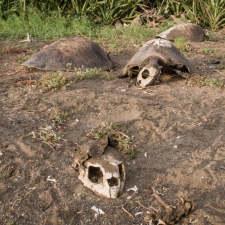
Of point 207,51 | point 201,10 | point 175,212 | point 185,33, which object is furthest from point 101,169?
point 201,10

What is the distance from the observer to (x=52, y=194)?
2756mm

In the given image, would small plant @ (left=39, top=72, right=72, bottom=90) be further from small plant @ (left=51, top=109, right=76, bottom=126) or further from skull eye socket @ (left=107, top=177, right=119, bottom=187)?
skull eye socket @ (left=107, top=177, right=119, bottom=187)

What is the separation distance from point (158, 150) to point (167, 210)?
2.84 ft

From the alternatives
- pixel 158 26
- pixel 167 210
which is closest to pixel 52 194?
pixel 167 210

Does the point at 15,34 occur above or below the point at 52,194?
below

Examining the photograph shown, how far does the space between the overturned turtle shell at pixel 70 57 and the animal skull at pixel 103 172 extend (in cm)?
239

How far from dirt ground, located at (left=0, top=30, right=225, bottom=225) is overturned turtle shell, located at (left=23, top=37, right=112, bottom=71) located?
0.17 m

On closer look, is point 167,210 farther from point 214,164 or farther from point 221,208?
point 214,164

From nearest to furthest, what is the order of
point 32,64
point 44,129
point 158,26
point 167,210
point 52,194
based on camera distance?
1. point 167,210
2. point 52,194
3. point 44,129
4. point 32,64
5. point 158,26

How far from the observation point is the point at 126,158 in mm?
3207

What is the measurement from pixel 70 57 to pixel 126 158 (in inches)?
95.2

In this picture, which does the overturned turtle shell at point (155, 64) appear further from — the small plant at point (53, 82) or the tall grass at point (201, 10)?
the tall grass at point (201, 10)

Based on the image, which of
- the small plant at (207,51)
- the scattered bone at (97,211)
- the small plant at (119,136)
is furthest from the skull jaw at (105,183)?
the small plant at (207,51)

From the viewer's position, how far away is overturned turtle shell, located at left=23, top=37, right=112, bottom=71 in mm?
5160
